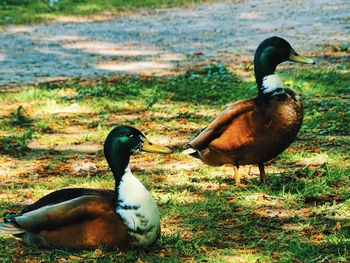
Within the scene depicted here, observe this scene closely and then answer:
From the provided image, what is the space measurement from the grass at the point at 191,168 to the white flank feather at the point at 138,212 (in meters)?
0.14

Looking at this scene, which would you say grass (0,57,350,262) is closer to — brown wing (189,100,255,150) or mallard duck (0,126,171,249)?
mallard duck (0,126,171,249)

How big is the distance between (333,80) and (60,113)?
3399 mm

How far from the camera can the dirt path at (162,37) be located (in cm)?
1226

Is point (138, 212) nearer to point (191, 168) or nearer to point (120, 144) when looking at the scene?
point (120, 144)

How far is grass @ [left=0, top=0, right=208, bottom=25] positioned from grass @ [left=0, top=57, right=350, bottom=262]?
6.98 meters

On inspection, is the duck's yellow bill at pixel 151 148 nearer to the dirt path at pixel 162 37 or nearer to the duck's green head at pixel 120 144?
the duck's green head at pixel 120 144

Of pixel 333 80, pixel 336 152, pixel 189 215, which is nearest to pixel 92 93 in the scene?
pixel 333 80

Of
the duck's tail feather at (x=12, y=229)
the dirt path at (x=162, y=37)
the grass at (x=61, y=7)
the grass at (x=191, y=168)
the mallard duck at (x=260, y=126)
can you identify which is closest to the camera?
the duck's tail feather at (x=12, y=229)

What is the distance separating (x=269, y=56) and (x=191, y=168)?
3.94ft

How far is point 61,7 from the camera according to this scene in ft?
60.5

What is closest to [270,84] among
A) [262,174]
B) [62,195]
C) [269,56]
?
[269,56]

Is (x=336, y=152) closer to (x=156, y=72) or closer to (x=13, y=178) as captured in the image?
(x=13, y=178)

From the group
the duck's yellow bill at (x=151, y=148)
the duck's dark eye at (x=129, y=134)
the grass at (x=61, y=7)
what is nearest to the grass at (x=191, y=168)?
the duck's yellow bill at (x=151, y=148)

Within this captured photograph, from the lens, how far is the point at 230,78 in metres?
10.5
